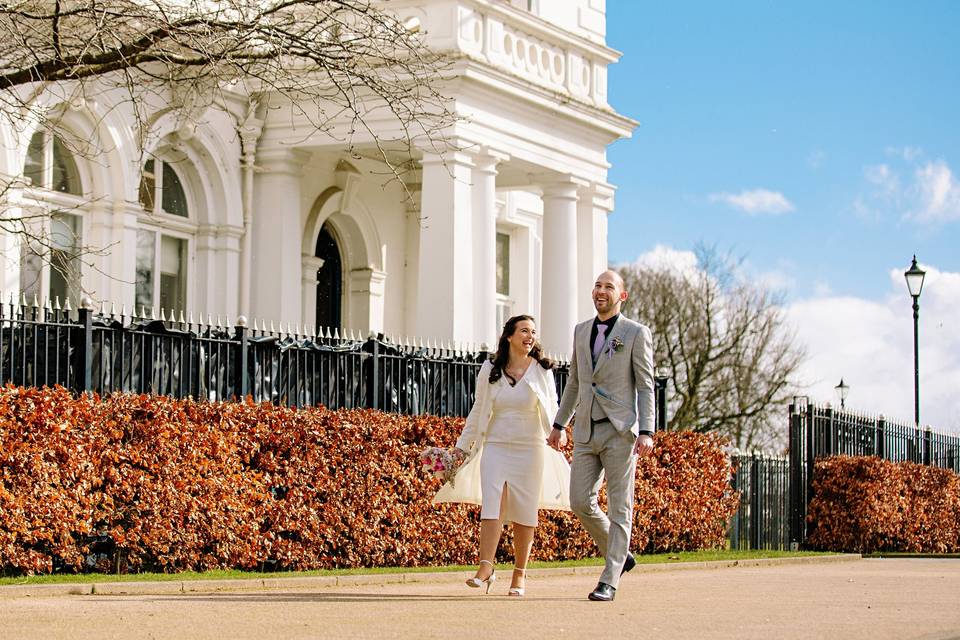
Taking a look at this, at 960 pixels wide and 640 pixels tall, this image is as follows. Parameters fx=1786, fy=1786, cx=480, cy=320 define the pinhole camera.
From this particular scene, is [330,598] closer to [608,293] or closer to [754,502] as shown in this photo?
[608,293]

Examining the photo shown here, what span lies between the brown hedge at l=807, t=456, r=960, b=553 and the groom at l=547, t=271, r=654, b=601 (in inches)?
531

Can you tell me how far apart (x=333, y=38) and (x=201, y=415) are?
3270 mm

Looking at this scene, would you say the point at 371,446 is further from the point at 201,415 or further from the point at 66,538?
the point at 66,538

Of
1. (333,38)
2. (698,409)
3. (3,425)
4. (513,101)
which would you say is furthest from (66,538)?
(698,409)

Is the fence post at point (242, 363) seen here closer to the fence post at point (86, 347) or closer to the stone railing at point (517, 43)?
the fence post at point (86, 347)

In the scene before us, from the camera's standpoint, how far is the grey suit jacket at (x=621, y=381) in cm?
1170

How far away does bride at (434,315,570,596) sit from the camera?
40.3ft

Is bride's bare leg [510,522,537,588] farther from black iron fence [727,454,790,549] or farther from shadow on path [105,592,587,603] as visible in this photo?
black iron fence [727,454,790,549]

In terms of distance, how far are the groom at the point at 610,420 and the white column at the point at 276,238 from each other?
16.0m

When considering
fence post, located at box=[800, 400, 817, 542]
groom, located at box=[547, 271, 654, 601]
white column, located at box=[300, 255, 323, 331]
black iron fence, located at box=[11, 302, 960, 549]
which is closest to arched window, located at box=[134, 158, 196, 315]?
white column, located at box=[300, 255, 323, 331]

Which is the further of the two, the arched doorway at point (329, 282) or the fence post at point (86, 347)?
the arched doorway at point (329, 282)

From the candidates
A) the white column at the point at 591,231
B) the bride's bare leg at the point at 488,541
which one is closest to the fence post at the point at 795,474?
the white column at the point at 591,231

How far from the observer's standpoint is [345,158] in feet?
97.3

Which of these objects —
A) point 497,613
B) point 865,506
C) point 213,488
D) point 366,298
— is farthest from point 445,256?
point 497,613
